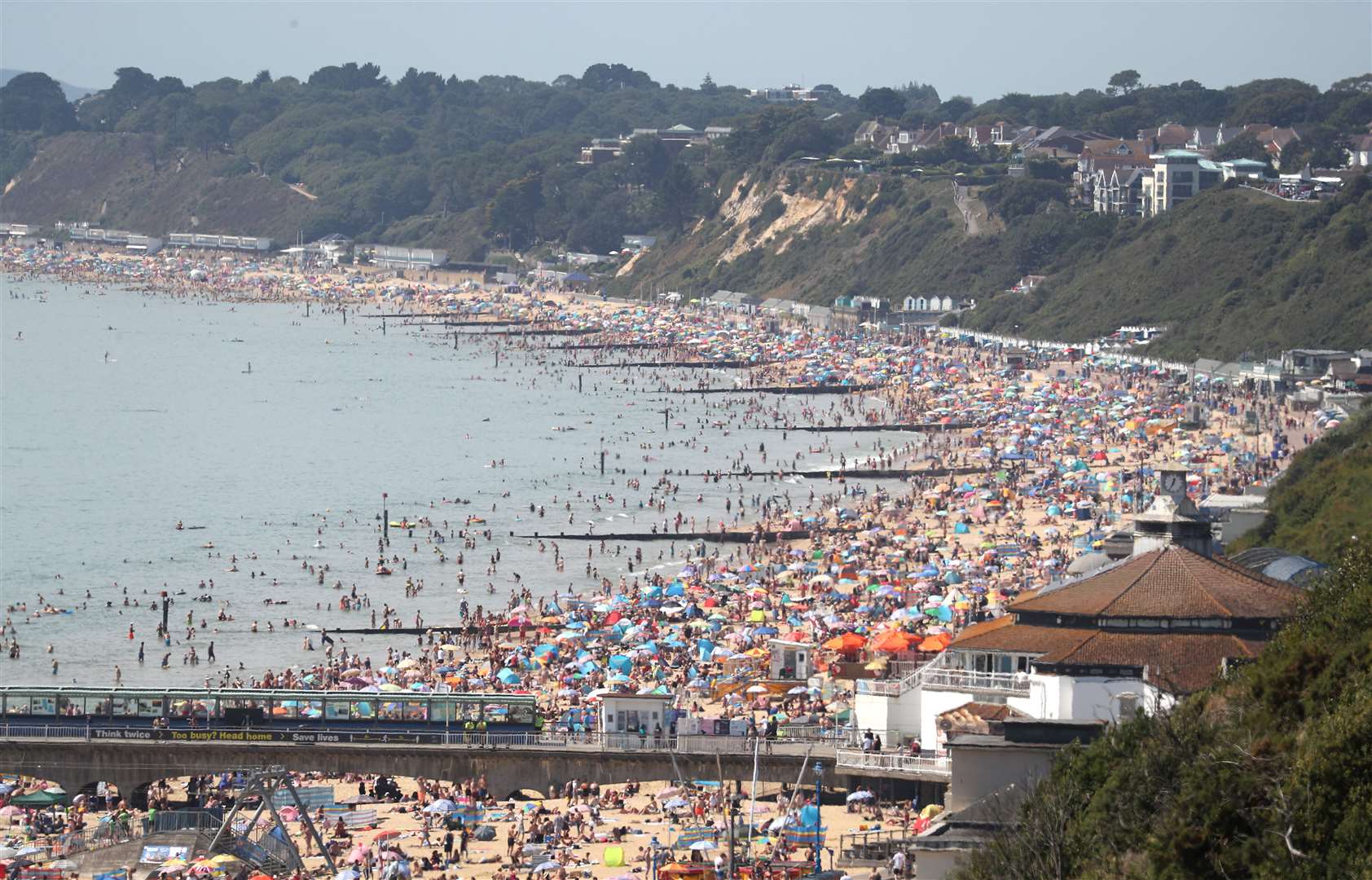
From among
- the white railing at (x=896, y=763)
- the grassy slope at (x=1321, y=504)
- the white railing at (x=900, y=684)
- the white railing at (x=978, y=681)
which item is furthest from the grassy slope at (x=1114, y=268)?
the white railing at (x=896, y=763)

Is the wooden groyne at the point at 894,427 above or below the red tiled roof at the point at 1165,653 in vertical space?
below

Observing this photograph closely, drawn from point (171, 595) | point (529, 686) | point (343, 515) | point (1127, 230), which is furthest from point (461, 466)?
point (1127, 230)

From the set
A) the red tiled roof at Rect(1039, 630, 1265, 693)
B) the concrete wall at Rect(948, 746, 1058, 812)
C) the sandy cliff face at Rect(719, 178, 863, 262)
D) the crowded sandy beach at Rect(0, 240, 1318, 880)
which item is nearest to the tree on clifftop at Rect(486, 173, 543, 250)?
the sandy cliff face at Rect(719, 178, 863, 262)

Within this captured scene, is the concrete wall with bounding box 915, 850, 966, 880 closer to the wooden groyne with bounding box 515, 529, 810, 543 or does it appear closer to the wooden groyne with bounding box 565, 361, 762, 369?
the wooden groyne with bounding box 515, 529, 810, 543

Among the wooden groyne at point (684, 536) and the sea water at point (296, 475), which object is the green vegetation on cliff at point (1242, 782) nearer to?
the sea water at point (296, 475)

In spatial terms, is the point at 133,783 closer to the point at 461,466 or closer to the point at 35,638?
the point at 35,638

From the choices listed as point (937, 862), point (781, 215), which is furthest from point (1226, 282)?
point (937, 862)

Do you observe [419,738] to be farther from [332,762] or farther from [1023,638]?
[1023,638]
